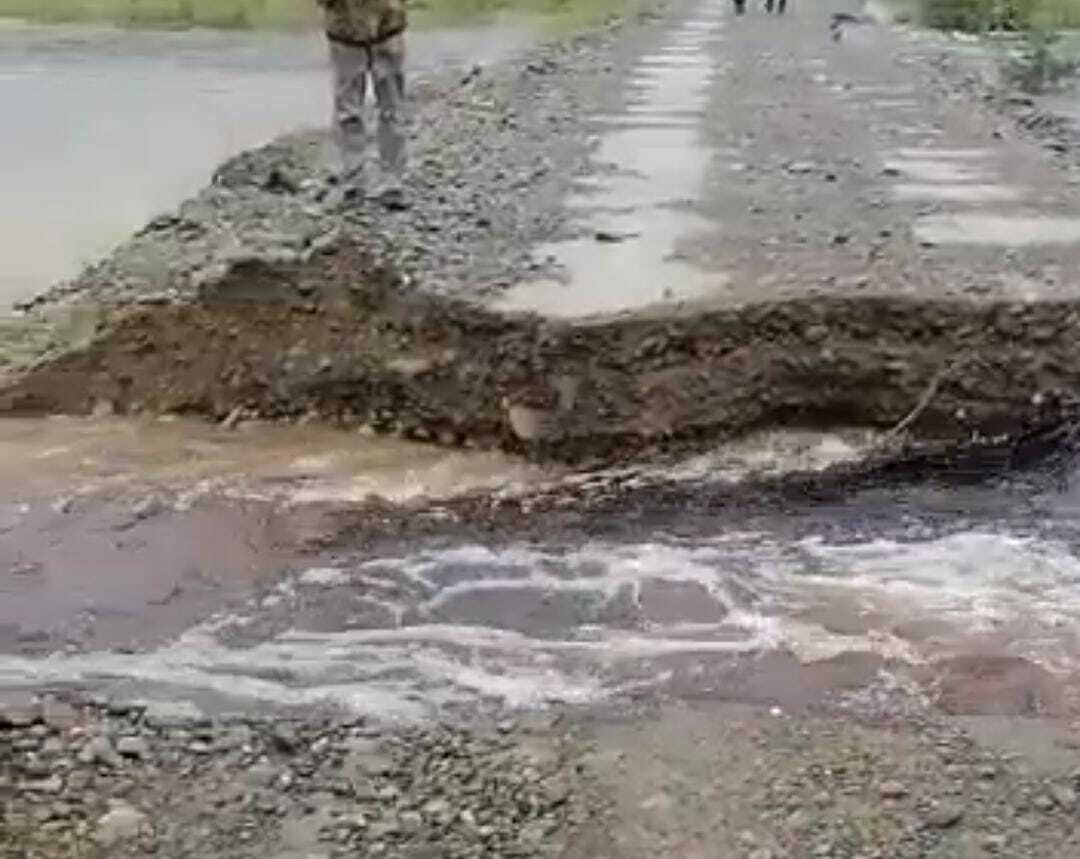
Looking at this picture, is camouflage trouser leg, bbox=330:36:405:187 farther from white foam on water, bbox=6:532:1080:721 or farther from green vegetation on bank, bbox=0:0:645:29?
green vegetation on bank, bbox=0:0:645:29

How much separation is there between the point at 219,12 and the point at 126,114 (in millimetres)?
8668

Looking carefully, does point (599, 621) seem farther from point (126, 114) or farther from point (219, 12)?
point (219, 12)

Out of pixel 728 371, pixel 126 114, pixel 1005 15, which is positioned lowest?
pixel 1005 15

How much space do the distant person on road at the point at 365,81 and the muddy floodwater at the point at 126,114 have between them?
1.70 meters

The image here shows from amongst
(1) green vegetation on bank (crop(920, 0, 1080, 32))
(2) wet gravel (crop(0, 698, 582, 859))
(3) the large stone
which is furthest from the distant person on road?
(1) green vegetation on bank (crop(920, 0, 1080, 32))

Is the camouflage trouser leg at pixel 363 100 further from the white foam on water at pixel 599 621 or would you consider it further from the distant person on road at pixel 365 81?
the white foam on water at pixel 599 621

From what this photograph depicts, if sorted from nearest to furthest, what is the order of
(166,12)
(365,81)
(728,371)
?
(728,371) → (365,81) → (166,12)

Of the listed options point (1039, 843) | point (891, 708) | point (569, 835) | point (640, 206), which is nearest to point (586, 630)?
point (891, 708)

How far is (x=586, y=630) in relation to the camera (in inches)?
219

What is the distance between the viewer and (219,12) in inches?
909

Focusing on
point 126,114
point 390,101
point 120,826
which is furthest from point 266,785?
point 126,114

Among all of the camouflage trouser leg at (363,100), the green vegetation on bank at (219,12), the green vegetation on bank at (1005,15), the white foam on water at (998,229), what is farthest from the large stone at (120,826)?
the green vegetation on bank at (219,12)

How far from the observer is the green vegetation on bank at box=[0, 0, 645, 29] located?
877 inches

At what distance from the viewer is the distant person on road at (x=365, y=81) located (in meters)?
8.15
